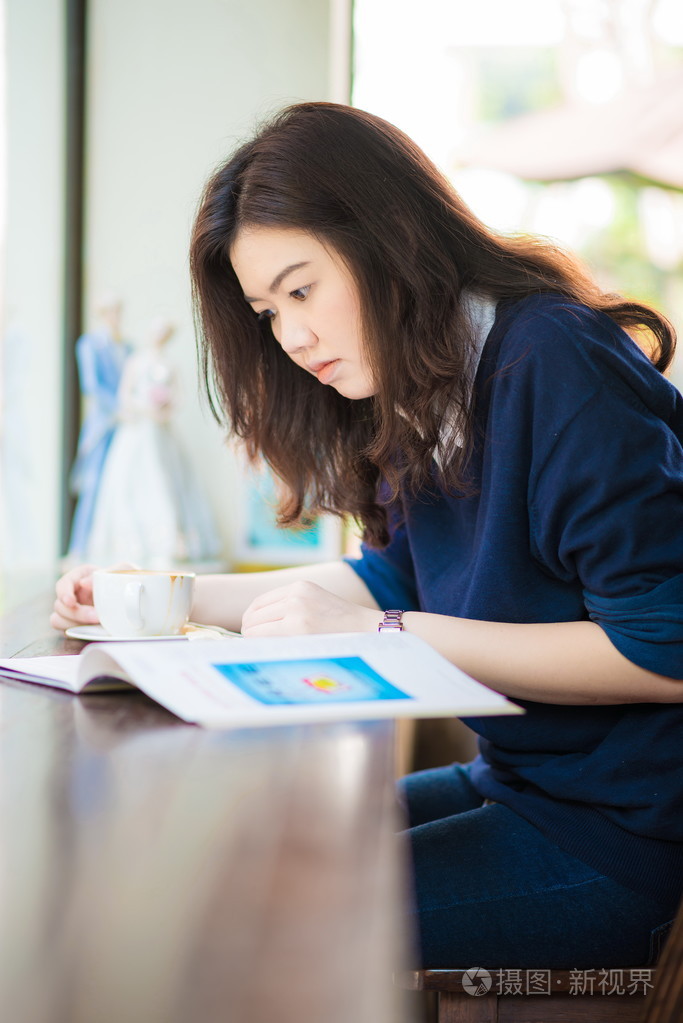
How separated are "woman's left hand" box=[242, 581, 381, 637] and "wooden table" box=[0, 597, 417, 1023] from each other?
17 centimetres

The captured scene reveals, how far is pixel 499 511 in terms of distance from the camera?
851mm

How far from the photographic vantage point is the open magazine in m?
0.54

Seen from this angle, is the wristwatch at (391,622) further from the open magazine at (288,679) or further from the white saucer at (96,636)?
the white saucer at (96,636)

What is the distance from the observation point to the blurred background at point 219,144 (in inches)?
135

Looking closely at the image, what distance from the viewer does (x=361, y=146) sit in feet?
3.07

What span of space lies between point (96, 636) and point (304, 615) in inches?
10.3

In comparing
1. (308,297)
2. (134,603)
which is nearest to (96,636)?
(134,603)

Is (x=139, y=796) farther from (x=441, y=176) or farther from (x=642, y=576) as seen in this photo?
(x=441, y=176)

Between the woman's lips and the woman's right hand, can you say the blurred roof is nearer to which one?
the woman's lips

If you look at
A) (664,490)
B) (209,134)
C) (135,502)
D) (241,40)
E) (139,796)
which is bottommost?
(135,502)

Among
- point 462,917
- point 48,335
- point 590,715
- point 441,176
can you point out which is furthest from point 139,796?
point 48,335

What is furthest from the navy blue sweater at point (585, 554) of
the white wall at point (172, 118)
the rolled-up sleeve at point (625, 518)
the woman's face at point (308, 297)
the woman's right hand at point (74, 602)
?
the white wall at point (172, 118)

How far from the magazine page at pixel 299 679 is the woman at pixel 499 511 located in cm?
8

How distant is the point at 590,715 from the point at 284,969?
59 cm
